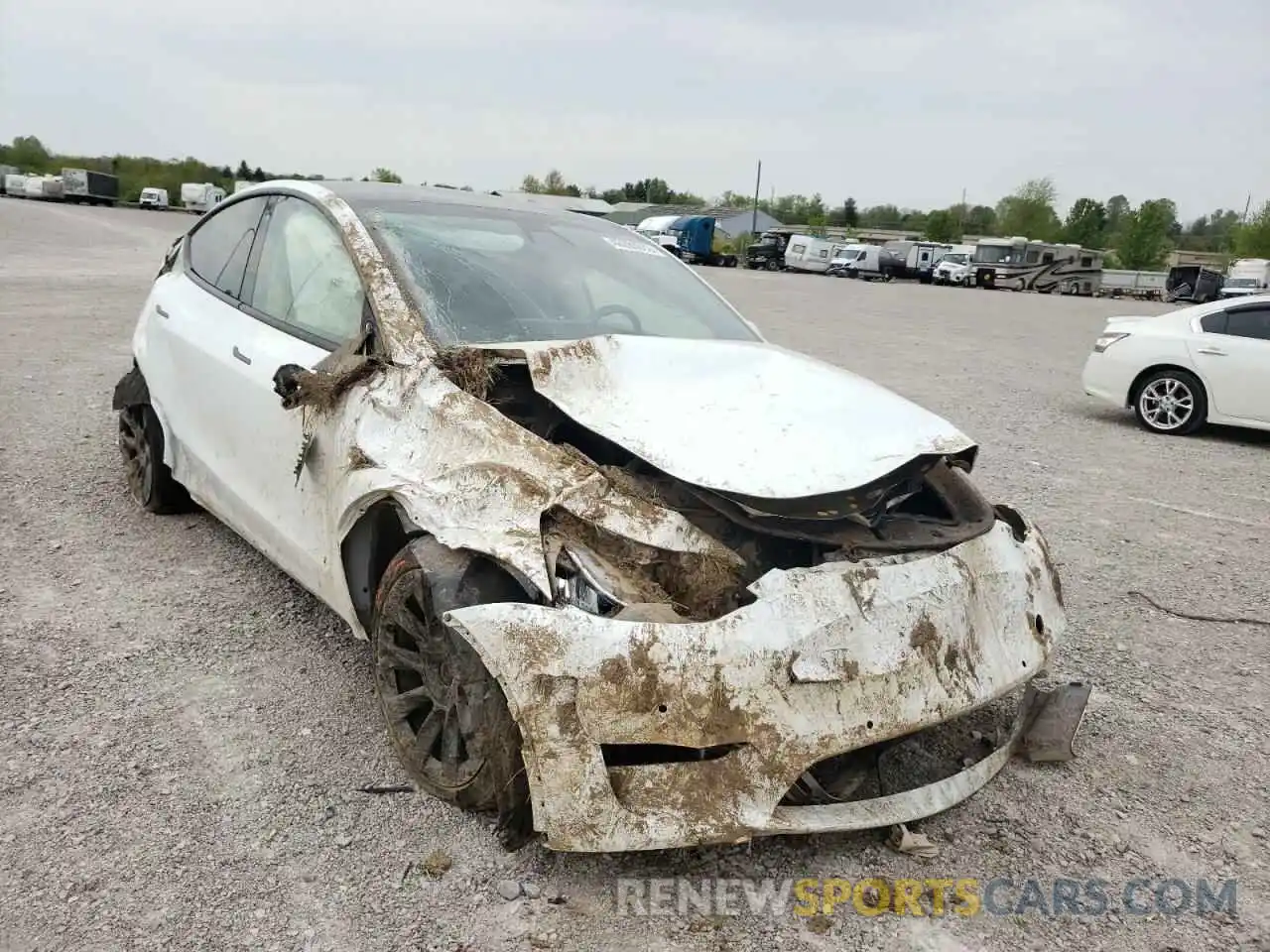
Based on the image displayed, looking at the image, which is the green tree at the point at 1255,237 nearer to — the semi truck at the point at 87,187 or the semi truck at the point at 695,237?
the semi truck at the point at 695,237

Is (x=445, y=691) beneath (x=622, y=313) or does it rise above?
beneath

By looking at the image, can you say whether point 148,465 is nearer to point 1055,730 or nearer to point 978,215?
point 1055,730

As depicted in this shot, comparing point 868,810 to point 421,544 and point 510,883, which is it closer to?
point 510,883

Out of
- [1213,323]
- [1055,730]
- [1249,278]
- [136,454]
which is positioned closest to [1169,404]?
[1213,323]

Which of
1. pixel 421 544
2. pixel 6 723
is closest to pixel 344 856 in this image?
pixel 421 544

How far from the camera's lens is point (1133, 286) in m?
49.1

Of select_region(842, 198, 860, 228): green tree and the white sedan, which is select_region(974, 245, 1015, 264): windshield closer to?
the white sedan

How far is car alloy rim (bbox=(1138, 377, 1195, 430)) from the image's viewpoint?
9.21 meters

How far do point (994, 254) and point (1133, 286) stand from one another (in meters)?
9.98

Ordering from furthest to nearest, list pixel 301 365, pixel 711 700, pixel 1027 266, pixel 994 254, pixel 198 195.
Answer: pixel 198 195 < pixel 994 254 < pixel 1027 266 < pixel 301 365 < pixel 711 700

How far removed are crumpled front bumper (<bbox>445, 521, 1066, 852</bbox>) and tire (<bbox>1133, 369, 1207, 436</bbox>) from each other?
26.0 feet

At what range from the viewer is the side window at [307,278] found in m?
3.47

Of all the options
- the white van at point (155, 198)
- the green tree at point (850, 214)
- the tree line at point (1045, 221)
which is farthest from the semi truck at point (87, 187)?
the green tree at point (850, 214)

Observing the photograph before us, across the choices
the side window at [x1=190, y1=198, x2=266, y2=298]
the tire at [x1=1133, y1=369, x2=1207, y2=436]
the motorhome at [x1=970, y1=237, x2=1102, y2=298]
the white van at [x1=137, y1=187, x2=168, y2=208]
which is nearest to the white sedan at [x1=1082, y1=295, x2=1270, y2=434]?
the tire at [x1=1133, y1=369, x2=1207, y2=436]
